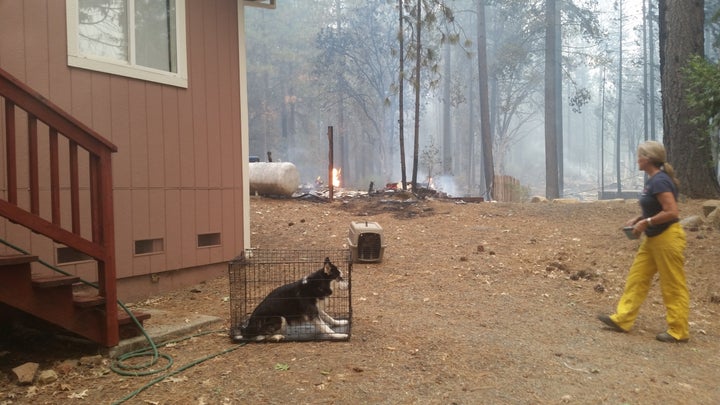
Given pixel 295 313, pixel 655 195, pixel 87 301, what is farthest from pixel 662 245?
pixel 87 301

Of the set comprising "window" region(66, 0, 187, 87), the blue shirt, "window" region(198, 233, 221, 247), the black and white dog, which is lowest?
the black and white dog

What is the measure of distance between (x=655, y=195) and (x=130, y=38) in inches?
236

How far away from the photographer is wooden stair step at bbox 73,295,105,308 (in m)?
3.97

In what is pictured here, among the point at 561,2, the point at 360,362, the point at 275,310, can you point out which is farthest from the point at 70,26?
the point at 561,2

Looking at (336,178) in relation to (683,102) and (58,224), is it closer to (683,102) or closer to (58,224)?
(683,102)

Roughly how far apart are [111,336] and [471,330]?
3.33 metres

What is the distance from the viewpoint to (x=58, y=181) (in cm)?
393

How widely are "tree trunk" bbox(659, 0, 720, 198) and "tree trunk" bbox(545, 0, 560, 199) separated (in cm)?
1360

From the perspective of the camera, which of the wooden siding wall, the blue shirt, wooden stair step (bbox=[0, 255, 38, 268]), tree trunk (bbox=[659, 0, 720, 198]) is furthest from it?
tree trunk (bbox=[659, 0, 720, 198])

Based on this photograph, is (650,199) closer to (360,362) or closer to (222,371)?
(360,362)

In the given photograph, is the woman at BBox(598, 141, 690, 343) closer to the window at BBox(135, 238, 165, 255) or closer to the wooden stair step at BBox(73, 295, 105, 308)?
the wooden stair step at BBox(73, 295, 105, 308)

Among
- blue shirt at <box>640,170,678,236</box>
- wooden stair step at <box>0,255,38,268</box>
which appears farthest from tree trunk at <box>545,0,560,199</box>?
wooden stair step at <box>0,255,38,268</box>

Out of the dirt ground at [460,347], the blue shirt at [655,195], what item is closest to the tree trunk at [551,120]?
the dirt ground at [460,347]

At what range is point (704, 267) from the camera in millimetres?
7336
